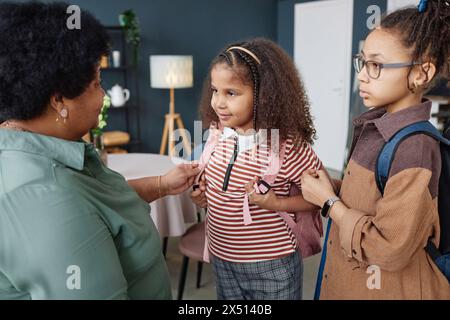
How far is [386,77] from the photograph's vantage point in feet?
3.31

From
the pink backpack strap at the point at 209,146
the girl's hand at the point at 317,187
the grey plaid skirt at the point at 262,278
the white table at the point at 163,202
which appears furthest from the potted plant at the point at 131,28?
the girl's hand at the point at 317,187

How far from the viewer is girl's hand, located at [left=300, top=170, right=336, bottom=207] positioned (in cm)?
113

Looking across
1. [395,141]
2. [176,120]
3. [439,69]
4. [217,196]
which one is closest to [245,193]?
[217,196]

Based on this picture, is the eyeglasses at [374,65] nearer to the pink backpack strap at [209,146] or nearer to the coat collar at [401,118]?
the coat collar at [401,118]

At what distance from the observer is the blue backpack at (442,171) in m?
0.96

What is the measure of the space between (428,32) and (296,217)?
0.69 m

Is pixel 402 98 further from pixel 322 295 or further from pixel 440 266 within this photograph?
pixel 322 295

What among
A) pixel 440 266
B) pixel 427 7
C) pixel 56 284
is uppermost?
pixel 427 7

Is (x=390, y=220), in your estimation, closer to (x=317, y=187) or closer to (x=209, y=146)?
(x=317, y=187)

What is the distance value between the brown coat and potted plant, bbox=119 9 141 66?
448 cm

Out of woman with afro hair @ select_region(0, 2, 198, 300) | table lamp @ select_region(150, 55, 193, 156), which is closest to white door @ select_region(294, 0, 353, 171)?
table lamp @ select_region(150, 55, 193, 156)

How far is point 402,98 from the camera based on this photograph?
3.42 ft

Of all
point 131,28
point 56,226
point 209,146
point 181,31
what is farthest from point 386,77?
point 181,31

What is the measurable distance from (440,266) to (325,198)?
1.02 feet
